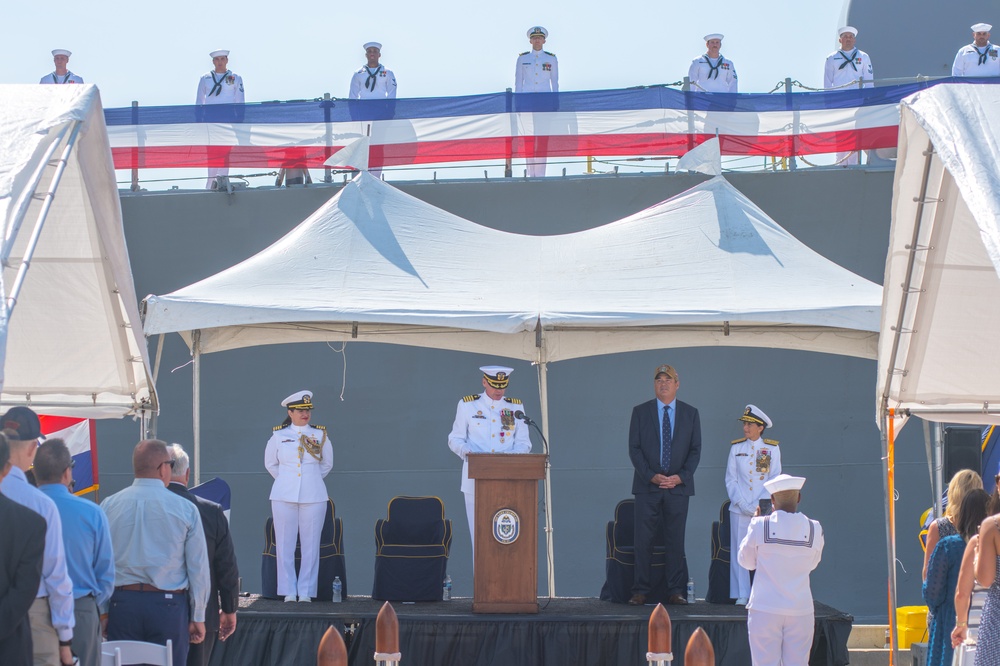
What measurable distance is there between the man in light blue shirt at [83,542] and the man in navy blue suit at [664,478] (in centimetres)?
403

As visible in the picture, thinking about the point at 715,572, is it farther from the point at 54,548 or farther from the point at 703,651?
the point at 54,548

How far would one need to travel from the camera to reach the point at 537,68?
39.5 feet

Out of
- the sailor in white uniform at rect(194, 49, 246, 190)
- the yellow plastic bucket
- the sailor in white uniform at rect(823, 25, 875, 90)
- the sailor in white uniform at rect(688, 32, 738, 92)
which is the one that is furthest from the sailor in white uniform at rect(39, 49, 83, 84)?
the yellow plastic bucket

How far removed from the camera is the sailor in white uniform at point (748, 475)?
8094mm

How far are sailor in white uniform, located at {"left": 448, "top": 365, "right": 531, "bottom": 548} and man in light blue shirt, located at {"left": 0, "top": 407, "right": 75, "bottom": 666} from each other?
4.11 meters

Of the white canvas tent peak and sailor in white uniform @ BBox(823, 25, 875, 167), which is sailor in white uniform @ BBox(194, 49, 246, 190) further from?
the white canvas tent peak

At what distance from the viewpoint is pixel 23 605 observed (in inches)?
143

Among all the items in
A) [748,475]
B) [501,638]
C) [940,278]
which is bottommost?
[501,638]

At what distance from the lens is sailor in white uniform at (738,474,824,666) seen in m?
5.73

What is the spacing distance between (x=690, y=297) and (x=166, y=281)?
610cm

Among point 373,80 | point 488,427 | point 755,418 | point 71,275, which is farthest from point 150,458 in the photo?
point 373,80

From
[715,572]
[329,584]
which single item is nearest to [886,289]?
[715,572]

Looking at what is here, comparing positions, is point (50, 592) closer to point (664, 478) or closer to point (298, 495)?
point (298, 495)

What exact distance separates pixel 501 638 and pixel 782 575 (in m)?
1.74
